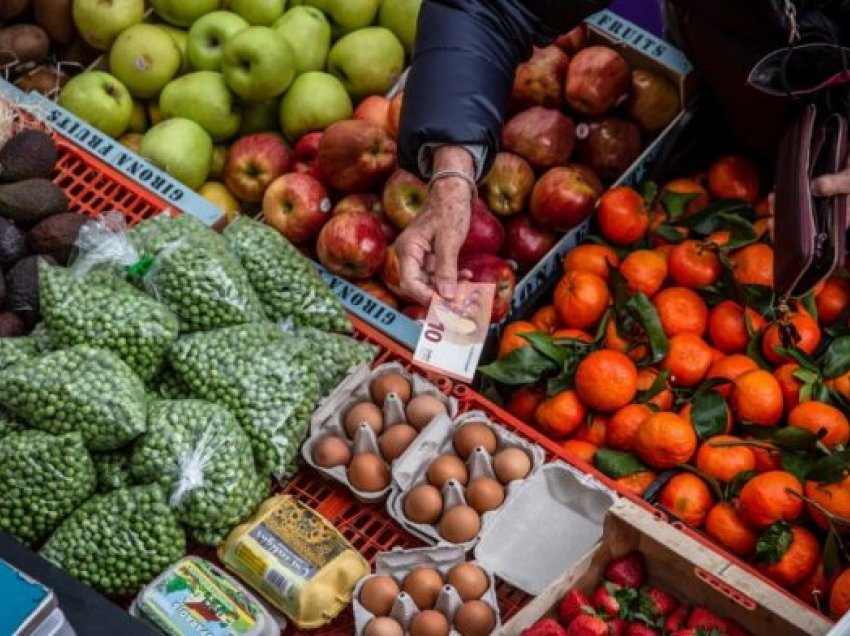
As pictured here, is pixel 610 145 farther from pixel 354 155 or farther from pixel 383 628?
pixel 383 628

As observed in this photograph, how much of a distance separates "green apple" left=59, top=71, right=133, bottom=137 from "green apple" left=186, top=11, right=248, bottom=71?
0.84ft

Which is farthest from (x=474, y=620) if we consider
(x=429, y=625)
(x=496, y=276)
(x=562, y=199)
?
(x=562, y=199)

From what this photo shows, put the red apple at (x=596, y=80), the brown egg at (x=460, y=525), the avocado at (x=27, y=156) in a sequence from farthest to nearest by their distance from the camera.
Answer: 1. the red apple at (x=596, y=80)
2. the avocado at (x=27, y=156)
3. the brown egg at (x=460, y=525)

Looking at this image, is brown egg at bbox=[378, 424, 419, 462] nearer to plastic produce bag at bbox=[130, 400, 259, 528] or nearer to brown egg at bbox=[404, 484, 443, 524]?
brown egg at bbox=[404, 484, 443, 524]

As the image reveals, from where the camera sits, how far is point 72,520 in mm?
2426

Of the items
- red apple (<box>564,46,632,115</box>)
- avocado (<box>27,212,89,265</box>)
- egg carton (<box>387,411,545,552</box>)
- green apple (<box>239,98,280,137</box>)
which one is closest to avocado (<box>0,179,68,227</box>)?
avocado (<box>27,212,89,265</box>)

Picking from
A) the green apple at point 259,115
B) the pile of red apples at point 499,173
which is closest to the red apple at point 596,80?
the pile of red apples at point 499,173

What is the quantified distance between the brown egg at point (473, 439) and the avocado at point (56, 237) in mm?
1090

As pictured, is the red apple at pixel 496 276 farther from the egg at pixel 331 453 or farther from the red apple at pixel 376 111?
the egg at pixel 331 453

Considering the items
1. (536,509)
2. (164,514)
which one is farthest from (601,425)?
(164,514)

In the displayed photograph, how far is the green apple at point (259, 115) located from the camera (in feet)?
12.3

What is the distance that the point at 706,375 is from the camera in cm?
303

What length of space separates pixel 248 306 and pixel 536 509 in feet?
2.65

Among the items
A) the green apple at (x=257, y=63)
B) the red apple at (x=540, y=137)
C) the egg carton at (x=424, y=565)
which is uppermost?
the green apple at (x=257, y=63)
